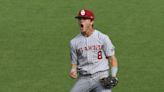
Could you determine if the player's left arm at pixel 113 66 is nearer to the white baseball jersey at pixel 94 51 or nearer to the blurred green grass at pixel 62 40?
the white baseball jersey at pixel 94 51

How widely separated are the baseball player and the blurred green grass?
2.69m

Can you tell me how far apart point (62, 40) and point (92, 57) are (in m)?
5.49

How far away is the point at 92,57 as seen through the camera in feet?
30.8

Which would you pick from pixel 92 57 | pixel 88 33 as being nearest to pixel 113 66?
pixel 92 57

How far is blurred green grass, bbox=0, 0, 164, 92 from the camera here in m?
12.5

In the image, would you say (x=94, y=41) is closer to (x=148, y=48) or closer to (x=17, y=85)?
(x=17, y=85)

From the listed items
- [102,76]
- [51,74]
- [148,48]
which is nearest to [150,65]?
[148,48]

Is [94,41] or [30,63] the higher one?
[94,41]

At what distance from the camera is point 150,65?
1327 cm

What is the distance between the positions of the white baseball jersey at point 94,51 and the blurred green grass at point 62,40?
2749mm

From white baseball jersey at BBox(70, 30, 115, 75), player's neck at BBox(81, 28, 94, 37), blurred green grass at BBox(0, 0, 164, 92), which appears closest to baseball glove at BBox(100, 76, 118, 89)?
white baseball jersey at BBox(70, 30, 115, 75)

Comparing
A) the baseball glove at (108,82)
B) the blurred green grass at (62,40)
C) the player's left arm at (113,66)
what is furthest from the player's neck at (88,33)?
the blurred green grass at (62,40)

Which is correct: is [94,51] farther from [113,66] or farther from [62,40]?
[62,40]

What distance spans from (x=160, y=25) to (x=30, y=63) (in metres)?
4.31
